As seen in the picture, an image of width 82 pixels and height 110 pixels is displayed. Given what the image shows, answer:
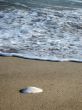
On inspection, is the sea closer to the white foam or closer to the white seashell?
the white foam

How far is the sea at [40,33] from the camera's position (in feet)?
16.0

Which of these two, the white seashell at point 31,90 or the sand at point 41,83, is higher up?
the white seashell at point 31,90

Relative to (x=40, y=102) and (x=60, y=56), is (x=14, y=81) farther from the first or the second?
(x=60, y=56)

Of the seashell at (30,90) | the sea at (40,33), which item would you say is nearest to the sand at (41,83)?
the seashell at (30,90)

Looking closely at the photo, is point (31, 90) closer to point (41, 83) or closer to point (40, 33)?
point (41, 83)

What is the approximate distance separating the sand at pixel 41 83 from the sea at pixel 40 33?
305 millimetres

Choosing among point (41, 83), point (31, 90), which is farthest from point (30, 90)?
point (41, 83)

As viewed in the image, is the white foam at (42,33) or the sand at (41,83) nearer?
the sand at (41,83)

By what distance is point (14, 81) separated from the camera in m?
3.76

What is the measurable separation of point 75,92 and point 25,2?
6.32 m

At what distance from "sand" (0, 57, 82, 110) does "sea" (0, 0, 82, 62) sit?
0.30m

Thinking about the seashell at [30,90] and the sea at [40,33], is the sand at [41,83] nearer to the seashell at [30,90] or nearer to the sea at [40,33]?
the seashell at [30,90]

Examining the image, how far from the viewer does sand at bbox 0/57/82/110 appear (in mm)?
3189

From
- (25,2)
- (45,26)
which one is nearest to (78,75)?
(45,26)
